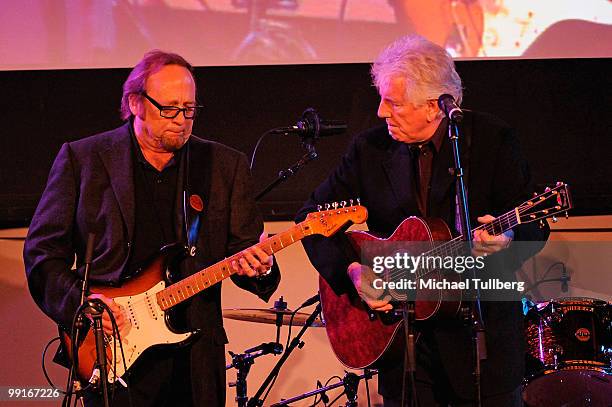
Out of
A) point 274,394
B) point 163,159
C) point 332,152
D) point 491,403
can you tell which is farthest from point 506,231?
point 274,394

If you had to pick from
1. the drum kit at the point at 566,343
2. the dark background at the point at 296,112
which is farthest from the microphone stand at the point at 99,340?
the dark background at the point at 296,112

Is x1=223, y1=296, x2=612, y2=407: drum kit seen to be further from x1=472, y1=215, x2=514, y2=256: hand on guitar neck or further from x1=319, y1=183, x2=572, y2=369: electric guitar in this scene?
x1=472, y1=215, x2=514, y2=256: hand on guitar neck

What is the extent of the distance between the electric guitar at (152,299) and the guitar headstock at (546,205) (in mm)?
771

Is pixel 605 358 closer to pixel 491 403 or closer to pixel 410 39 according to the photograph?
pixel 491 403

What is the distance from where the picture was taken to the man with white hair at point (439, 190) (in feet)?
11.9

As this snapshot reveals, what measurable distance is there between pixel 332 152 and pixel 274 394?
191cm

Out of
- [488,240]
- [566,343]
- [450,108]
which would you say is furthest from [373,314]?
[566,343]

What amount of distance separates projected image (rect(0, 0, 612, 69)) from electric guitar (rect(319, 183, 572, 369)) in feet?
7.43

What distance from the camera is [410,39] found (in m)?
3.92

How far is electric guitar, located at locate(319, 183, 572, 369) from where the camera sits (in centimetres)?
344

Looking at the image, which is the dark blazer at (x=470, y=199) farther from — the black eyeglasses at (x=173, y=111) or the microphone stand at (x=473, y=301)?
the black eyeglasses at (x=173, y=111)

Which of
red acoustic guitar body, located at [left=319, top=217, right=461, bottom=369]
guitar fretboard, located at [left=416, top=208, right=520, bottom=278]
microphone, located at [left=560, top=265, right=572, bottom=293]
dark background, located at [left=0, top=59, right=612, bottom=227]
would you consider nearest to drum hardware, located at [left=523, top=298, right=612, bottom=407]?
microphone, located at [left=560, top=265, right=572, bottom=293]

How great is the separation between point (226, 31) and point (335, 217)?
2597 millimetres

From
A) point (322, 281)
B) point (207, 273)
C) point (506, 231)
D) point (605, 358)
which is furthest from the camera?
point (605, 358)
